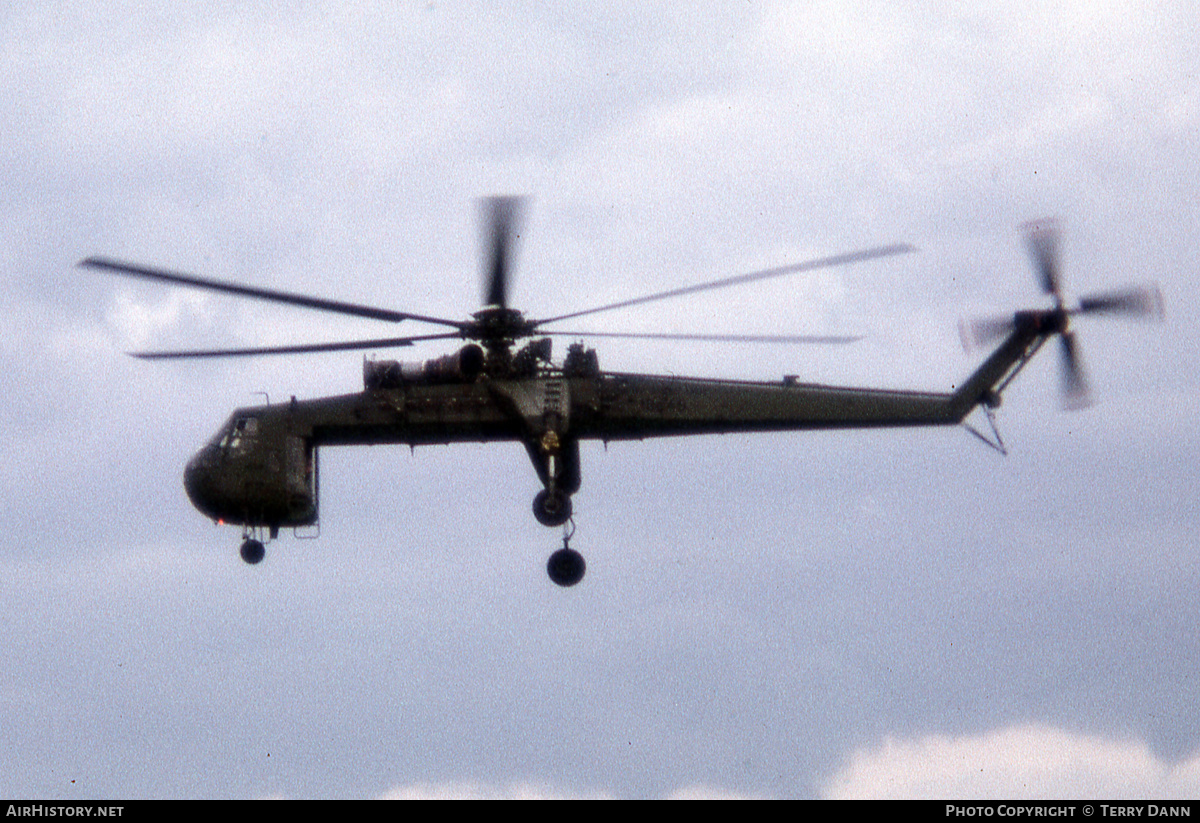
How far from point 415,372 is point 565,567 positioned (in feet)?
16.4

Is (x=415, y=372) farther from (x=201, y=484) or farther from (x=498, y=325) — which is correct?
(x=201, y=484)

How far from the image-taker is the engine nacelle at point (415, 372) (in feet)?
112

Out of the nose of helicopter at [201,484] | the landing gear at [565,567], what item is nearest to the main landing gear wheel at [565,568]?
the landing gear at [565,567]

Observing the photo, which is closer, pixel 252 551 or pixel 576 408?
pixel 576 408

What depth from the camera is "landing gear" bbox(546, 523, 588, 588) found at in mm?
33344

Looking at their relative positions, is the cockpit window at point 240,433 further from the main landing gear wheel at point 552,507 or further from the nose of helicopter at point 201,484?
the main landing gear wheel at point 552,507

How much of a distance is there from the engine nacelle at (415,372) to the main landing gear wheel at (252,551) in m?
4.20

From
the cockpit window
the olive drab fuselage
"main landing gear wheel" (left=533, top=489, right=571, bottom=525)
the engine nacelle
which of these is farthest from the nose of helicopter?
"main landing gear wheel" (left=533, top=489, right=571, bottom=525)

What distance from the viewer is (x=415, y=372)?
3462 cm

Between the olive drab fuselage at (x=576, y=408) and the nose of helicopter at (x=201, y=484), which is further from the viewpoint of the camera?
the nose of helicopter at (x=201, y=484)

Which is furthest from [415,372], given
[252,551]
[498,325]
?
[252,551]

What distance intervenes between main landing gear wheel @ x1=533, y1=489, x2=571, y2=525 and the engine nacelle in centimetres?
283
